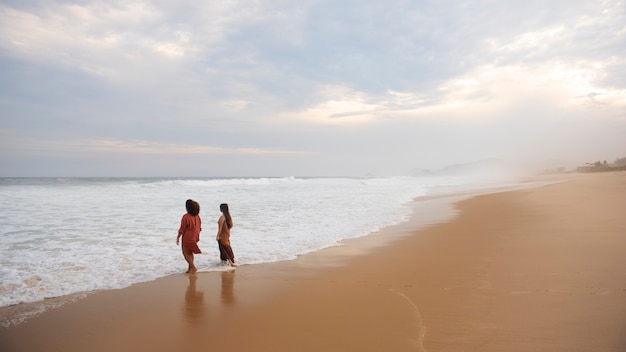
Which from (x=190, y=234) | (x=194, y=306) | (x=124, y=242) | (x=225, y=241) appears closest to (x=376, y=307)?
(x=194, y=306)

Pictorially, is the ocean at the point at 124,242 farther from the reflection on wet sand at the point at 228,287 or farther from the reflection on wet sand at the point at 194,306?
the reflection on wet sand at the point at 194,306

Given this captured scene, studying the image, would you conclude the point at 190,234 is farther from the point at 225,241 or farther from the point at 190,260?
the point at 225,241

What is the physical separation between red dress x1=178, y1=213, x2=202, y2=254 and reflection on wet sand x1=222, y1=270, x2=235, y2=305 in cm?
72

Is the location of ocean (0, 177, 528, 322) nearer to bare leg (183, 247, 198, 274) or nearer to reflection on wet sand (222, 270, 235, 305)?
bare leg (183, 247, 198, 274)

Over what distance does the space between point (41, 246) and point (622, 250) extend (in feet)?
40.4

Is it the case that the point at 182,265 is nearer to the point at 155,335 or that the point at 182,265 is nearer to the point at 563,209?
the point at 155,335

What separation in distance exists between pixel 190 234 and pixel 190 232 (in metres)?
0.04

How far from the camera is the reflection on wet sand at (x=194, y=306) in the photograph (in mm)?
4398

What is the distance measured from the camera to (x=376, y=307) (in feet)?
15.2

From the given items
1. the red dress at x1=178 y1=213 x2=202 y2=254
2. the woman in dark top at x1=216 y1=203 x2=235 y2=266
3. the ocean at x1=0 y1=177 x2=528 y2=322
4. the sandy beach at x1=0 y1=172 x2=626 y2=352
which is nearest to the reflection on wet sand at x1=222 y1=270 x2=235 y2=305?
the sandy beach at x1=0 y1=172 x2=626 y2=352

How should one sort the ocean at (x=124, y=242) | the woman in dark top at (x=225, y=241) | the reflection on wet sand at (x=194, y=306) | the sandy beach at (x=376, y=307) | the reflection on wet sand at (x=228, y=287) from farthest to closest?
1. the woman in dark top at (x=225, y=241)
2. the ocean at (x=124, y=242)
3. the reflection on wet sand at (x=228, y=287)
4. the reflection on wet sand at (x=194, y=306)
5. the sandy beach at (x=376, y=307)

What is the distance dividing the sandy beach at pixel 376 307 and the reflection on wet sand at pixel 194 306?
0.01 m

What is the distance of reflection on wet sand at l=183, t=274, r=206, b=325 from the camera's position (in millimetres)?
4398

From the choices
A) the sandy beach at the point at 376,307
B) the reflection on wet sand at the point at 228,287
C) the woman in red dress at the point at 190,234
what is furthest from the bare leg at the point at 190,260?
the reflection on wet sand at the point at 228,287
